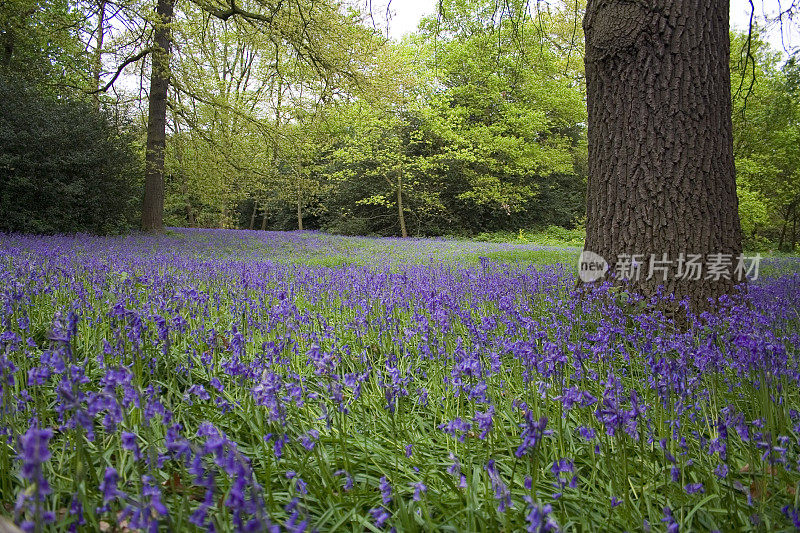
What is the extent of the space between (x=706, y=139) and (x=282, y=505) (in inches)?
155

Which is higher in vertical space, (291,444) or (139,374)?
(139,374)

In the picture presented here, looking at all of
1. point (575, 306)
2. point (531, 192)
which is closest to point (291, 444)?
point (575, 306)

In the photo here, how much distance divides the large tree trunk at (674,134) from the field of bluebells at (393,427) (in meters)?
0.49

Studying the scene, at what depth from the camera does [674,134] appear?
12.0 ft

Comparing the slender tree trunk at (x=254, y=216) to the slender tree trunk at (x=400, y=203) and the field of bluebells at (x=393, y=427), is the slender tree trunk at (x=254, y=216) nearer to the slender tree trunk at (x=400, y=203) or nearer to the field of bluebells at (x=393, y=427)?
the slender tree trunk at (x=400, y=203)

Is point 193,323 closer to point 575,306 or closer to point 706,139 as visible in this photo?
point 575,306

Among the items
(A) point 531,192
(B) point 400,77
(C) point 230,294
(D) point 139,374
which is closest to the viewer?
(D) point 139,374

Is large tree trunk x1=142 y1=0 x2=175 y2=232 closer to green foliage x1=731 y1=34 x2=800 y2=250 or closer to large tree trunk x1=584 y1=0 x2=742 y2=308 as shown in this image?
large tree trunk x1=584 y1=0 x2=742 y2=308

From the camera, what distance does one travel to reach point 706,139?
3645 mm

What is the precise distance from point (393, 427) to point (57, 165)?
13.7 meters

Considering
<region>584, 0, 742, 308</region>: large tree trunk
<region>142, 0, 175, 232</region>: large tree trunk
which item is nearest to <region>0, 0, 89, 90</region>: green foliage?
<region>142, 0, 175, 232</region>: large tree trunk

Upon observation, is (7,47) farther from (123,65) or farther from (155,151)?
(155,151)

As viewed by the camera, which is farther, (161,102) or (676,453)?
(161,102)

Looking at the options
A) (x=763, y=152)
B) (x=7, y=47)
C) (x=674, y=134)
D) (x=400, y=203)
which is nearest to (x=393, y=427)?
(x=674, y=134)
